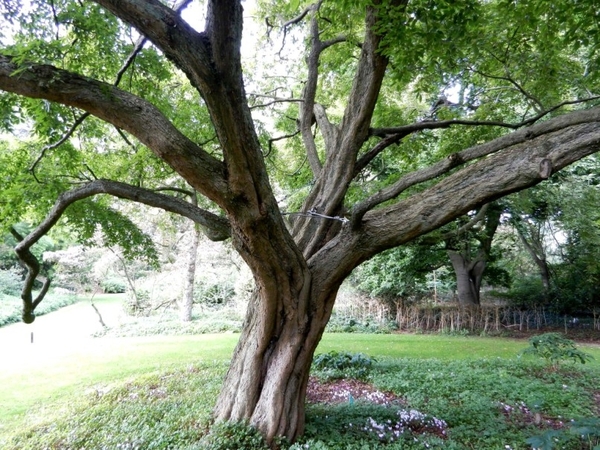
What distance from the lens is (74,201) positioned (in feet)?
12.5

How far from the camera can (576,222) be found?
12.1 metres

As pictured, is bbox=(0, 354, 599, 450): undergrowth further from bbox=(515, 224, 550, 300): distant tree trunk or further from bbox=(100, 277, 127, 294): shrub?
bbox=(100, 277, 127, 294): shrub

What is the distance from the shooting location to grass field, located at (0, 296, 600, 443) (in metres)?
7.37

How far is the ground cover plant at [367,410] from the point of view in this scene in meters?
3.88

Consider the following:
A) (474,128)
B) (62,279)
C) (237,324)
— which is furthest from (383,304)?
(62,279)

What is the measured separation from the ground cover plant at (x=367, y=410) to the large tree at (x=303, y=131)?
57 cm

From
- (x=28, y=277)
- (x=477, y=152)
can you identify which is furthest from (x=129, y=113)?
(x=477, y=152)

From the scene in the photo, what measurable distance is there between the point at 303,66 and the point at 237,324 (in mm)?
11548

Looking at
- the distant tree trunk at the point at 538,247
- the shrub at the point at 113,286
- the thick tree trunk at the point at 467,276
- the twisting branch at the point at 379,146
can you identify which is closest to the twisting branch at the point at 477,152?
the twisting branch at the point at 379,146

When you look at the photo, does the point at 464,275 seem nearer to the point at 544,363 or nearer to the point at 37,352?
the point at 544,363

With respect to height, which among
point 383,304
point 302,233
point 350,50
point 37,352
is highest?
point 350,50

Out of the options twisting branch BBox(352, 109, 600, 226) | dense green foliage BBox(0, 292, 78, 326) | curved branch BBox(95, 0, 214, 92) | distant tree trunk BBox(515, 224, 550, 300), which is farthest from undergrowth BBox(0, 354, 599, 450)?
dense green foliage BBox(0, 292, 78, 326)

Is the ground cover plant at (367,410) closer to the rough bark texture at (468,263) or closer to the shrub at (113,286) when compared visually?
the rough bark texture at (468,263)

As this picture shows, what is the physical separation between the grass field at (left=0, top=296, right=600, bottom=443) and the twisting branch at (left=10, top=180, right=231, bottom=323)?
2.54 meters
